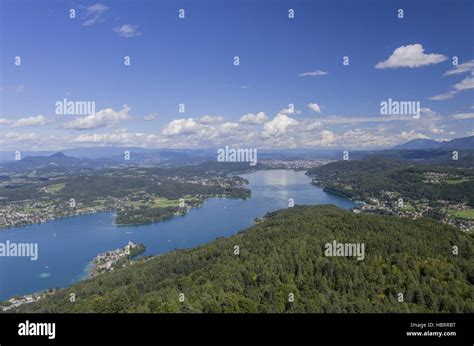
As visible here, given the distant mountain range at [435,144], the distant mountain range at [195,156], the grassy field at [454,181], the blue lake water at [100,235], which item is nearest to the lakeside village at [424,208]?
the grassy field at [454,181]

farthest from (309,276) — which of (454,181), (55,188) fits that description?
(55,188)

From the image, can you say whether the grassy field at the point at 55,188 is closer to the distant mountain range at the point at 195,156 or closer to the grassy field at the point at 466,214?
the distant mountain range at the point at 195,156

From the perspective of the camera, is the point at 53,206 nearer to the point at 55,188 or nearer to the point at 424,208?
the point at 55,188

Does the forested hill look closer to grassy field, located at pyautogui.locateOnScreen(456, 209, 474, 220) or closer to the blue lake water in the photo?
the blue lake water

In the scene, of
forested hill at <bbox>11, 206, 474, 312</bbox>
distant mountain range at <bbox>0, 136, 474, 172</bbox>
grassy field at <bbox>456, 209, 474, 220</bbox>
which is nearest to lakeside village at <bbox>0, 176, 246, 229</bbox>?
forested hill at <bbox>11, 206, 474, 312</bbox>
